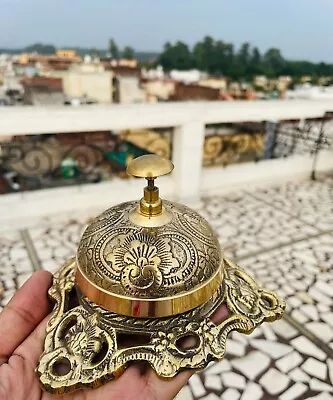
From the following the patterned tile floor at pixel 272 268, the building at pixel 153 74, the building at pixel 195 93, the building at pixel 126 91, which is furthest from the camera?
the building at pixel 153 74

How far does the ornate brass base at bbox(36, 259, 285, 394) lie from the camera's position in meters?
1.20

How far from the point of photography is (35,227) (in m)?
3.85

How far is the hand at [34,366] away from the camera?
128cm

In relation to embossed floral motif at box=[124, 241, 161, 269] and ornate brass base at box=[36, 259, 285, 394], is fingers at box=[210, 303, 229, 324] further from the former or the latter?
embossed floral motif at box=[124, 241, 161, 269]

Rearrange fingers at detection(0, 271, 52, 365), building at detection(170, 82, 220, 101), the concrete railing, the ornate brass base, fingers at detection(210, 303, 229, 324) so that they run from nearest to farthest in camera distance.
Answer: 1. the ornate brass base
2. fingers at detection(210, 303, 229, 324)
3. fingers at detection(0, 271, 52, 365)
4. the concrete railing
5. building at detection(170, 82, 220, 101)

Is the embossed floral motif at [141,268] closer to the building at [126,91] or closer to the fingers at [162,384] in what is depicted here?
the fingers at [162,384]

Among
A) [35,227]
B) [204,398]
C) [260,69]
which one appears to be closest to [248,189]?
[35,227]

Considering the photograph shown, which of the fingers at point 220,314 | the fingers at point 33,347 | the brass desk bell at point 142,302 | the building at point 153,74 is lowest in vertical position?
the building at point 153,74

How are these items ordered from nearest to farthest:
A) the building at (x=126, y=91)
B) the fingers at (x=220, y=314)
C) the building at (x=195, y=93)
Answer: the fingers at (x=220, y=314) < the building at (x=195, y=93) < the building at (x=126, y=91)

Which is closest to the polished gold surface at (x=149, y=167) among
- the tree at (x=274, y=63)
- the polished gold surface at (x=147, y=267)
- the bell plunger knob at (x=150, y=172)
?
the bell plunger knob at (x=150, y=172)

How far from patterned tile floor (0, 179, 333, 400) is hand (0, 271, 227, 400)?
2.98 feet

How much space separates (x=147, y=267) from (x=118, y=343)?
0.32 m

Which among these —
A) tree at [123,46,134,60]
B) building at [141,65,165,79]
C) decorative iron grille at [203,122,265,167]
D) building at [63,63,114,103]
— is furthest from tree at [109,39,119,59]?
decorative iron grille at [203,122,265,167]

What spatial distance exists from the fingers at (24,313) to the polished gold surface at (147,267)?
445 millimetres
